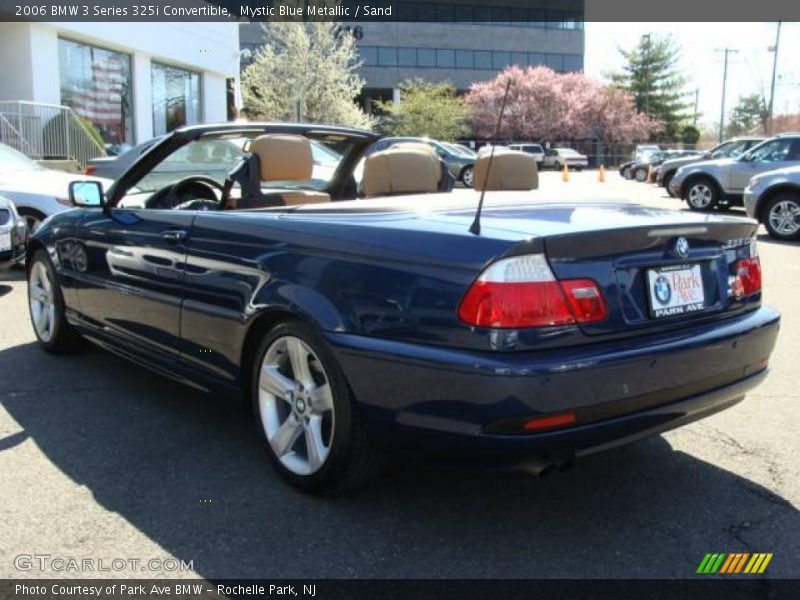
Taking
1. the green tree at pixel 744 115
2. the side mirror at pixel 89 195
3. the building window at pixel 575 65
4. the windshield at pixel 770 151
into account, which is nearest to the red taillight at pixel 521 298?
the side mirror at pixel 89 195

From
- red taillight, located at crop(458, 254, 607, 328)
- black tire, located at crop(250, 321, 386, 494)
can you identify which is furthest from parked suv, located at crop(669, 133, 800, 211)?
black tire, located at crop(250, 321, 386, 494)

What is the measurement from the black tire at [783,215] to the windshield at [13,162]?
1045 cm

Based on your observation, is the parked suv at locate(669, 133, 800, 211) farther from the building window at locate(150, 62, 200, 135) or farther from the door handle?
the building window at locate(150, 62, 200, 135)

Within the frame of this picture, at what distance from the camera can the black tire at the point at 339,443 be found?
118 inches

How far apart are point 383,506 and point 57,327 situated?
308 centimetres

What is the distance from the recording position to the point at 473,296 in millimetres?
2664

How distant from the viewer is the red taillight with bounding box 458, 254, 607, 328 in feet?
8.65

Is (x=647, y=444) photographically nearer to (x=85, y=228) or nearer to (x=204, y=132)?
(x=204, y=132)

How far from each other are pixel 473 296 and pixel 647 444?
169 cm

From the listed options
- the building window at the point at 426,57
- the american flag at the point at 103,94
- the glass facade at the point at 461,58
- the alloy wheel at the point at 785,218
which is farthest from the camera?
the building window at the point at 426,57

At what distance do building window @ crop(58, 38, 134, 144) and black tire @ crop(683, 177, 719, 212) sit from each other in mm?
14480

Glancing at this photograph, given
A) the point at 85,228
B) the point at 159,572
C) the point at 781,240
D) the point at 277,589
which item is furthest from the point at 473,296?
the point at 781,240

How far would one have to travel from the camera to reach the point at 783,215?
12188 millimetres

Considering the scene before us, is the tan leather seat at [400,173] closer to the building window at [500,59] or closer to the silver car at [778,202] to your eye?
the silver car at [778,202]
